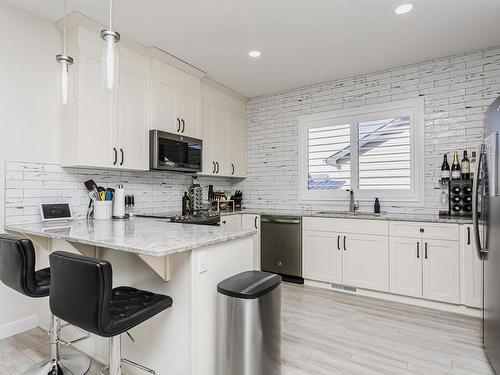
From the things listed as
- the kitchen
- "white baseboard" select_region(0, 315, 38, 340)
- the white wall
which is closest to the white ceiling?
the kitchen

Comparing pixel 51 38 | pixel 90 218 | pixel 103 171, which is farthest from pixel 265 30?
pixel 90 218

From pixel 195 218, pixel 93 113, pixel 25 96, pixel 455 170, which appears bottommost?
pixel 195 218

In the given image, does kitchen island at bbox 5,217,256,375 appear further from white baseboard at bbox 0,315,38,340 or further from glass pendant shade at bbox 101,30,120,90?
white baseboard at bbox 0,315,38,340

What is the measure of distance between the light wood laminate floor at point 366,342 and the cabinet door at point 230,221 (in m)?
1.38

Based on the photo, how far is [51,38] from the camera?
274cm

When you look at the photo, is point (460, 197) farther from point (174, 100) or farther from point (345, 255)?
point (174, 100)

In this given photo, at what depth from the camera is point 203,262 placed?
5.39 ft

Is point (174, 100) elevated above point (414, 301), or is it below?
above

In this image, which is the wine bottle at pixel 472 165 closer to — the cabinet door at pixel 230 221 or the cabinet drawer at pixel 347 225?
the cabinet drawer at pixel 347 225

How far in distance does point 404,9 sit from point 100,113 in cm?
285

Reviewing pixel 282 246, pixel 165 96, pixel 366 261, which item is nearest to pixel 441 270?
pixel 366 261

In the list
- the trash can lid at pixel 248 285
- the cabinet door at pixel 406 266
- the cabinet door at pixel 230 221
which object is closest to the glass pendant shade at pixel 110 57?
the trash can lid at pixel 248 285

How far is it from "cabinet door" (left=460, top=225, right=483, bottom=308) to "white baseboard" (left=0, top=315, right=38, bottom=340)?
13.1 feet

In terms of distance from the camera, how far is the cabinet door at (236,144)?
464cm
